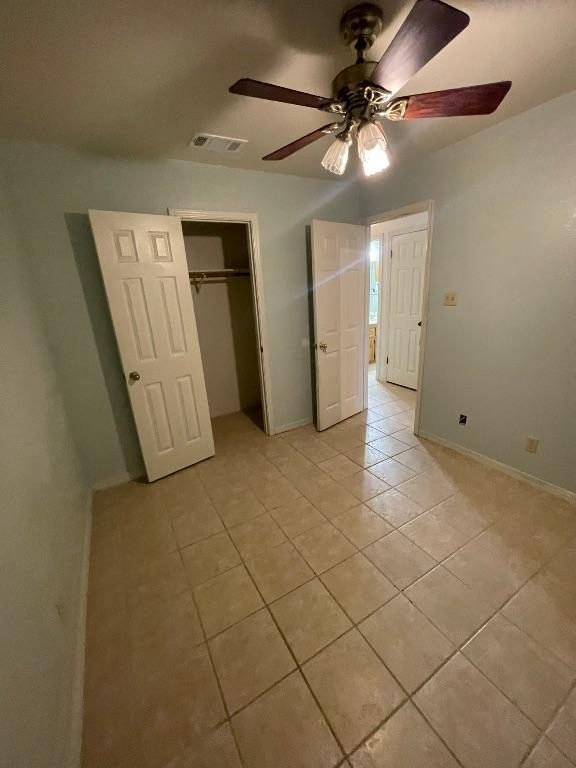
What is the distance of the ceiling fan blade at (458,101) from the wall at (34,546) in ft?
6.48

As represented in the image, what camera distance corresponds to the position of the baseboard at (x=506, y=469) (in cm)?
199

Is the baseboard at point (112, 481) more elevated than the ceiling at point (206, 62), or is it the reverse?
the ceiling at point (206, 62)

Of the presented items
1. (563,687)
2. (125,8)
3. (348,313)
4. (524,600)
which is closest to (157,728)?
(563,687)

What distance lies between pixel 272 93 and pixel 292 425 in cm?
262

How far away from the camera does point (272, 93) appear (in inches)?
39.4

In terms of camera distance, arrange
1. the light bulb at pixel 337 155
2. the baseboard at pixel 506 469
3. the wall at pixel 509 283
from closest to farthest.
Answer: the light bulb at pixel 337 155, the wall at pixel 509 283, the baseboard at pixel 506 469

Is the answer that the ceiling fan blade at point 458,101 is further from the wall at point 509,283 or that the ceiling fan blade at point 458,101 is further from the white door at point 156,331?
→ the white door at point 156,331

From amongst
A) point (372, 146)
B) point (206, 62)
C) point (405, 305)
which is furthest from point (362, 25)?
point (405, 305)

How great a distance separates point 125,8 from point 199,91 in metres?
0.48

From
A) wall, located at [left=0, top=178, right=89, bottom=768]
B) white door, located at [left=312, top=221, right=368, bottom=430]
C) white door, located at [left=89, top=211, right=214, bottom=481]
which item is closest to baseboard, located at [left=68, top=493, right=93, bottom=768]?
wall, located at [left=0, top=178, right=89, bottom=768]

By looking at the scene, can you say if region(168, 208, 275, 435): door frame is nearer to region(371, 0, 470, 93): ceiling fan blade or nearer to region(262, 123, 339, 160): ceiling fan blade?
region(262, 123, 339, 160): ceiling fan blade

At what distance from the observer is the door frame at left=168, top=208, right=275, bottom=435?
2.31m

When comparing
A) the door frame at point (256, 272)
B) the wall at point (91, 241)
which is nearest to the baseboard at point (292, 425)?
the door frame at point (256, 272)

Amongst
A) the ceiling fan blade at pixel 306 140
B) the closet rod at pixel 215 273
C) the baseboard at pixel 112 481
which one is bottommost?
the baseboard at pixel 112 481
